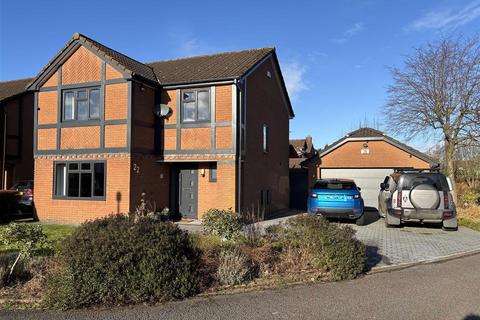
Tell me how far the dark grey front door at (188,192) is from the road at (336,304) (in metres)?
9.45

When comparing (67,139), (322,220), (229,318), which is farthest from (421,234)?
(67,139)

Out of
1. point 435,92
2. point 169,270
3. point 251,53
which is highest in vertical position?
point 251,53

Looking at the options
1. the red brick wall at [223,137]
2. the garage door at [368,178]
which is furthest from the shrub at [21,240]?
the garage door at [368,178]

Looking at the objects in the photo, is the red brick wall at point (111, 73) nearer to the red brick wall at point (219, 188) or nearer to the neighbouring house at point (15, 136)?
the red brick wall at point (219, 188)

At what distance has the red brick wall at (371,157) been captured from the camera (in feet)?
63.3

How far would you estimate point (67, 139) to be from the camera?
47.8 feet

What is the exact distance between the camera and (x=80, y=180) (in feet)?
46.8

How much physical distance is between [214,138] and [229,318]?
992 centimetres

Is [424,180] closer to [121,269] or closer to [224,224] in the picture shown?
[224,224]

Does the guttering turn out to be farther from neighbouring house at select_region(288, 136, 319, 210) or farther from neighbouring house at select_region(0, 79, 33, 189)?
neighbouring house at select_region(0, 79, 33, 189)

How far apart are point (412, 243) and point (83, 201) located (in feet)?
37.0

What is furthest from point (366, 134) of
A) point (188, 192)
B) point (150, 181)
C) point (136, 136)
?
point (136, 136)

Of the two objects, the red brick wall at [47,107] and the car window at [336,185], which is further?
the red brick wall at [47,107]

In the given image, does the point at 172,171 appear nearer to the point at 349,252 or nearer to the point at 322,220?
Answer: the point at 322,220
